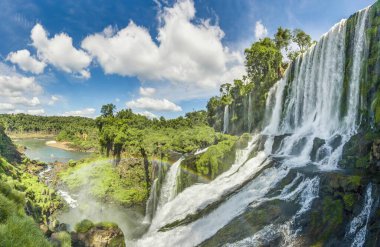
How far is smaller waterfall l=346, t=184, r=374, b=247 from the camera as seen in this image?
10.8 m

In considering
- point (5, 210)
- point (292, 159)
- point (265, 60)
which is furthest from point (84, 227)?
point (265, 60)

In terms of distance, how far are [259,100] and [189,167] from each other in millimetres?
21586

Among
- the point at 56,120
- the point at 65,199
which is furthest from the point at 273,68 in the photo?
the point at 56,120

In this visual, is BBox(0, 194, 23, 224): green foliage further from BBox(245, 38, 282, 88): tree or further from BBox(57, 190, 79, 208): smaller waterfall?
BBox(245, 38, 282, 88): tree

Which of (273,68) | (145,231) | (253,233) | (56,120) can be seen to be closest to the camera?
(253,233)

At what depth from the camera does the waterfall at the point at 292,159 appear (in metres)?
16.1

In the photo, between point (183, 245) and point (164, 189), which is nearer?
point (183, 245)

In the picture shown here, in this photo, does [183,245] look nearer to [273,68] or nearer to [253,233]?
[253,233]

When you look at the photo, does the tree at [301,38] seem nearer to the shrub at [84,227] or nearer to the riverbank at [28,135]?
the shrub at [84,227]

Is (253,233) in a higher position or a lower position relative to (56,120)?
lower

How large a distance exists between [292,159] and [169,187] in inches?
451

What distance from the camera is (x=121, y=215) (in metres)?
27.4

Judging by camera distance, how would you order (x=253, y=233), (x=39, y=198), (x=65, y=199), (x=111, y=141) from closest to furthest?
(x=253, y=233) < (x=39, y=198) < (x=65, y=199) < (x=111, y=141)

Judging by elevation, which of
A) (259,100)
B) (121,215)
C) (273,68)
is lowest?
(121,215)
